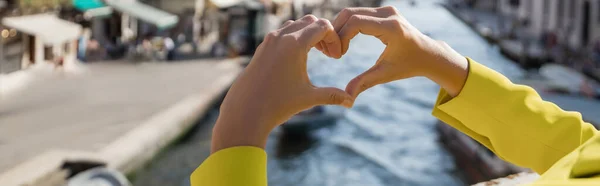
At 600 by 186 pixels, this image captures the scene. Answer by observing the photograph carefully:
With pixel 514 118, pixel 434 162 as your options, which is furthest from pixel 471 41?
pixel 514 118

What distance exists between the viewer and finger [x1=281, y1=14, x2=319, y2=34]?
3.75 ft

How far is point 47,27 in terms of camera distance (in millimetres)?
20375

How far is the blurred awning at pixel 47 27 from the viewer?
18906mm

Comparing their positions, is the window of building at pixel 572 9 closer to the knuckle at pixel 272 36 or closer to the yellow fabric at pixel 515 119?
the yellow fabric at pixel 515 119

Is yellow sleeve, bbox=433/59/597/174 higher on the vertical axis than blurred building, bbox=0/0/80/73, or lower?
higher

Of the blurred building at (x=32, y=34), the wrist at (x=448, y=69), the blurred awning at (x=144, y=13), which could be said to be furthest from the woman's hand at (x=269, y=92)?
the blurred awning at (x=144, y=13)

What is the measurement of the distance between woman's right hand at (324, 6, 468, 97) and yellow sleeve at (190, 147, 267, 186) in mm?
216

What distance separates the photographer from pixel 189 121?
15.7 meters

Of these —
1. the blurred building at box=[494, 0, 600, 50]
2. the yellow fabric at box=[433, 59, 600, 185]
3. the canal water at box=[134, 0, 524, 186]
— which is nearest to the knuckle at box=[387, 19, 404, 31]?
the yellow fabric at box=[433, 59, 600, 185]

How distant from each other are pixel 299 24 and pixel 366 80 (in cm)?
15

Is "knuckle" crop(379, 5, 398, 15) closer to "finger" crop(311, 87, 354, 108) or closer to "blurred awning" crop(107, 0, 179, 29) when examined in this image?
"finger" crop(311, 87, 354, 108)

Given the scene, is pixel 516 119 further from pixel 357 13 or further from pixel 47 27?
pixel 47 27

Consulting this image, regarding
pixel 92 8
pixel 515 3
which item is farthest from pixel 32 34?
pixel 515 3

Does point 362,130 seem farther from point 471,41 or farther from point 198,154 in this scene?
point 471,41
